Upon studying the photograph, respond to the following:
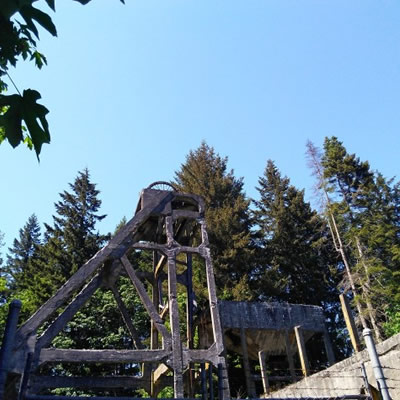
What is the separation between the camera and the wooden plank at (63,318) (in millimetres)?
7410

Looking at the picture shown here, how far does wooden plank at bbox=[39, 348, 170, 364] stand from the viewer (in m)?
7.43

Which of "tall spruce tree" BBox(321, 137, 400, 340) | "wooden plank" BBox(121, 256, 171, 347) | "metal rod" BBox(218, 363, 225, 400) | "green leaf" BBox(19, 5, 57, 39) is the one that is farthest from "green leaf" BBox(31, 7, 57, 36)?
"tall spruce tree" BBox(321, 137, 400, 340)

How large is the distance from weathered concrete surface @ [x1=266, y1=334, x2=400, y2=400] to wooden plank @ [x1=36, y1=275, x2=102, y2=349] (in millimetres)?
5375

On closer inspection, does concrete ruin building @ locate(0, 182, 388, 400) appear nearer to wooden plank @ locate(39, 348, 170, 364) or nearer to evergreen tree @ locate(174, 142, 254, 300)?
wooden plank @ locate(39, 348, 170, 364)

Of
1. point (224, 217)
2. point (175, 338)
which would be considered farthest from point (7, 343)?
point (224, 217)

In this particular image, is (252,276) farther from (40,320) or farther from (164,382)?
(40,320)

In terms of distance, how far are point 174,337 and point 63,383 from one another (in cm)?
307

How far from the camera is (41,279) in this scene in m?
23.7

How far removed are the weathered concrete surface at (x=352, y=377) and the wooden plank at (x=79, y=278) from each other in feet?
17.3

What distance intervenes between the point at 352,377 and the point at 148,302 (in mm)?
4372

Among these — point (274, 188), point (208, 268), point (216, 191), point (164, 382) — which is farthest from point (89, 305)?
point (274, 188)

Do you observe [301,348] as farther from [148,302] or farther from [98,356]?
[98,356]

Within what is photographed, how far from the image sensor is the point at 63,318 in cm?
779

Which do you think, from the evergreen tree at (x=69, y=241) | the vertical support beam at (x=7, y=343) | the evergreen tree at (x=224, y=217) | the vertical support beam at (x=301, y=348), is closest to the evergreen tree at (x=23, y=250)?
the evergreen tree at (x=69, y=241)
